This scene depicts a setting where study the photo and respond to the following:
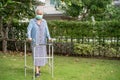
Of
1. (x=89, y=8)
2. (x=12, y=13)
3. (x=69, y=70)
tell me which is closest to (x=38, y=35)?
(x=69, y=70)

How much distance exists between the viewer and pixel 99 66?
42.0ft

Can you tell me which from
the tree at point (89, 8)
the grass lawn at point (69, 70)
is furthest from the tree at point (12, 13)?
the tree at point (89, 8)

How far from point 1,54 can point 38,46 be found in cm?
613

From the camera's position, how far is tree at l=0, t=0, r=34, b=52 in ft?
53.3

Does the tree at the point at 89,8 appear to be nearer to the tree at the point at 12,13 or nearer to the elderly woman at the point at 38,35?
the tree at the point at 12,13

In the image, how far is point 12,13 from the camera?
16.5 meters

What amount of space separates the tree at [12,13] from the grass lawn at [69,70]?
2561 mm

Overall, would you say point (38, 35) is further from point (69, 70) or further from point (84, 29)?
point (84, 29)

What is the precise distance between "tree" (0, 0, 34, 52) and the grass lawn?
2.56m

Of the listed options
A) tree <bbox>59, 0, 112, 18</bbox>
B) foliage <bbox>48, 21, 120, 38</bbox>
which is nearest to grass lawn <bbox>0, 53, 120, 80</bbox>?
foliage <bbox>48, 21, 120, 38</bbox>

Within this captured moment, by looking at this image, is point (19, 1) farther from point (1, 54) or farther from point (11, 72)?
point (11, 72)

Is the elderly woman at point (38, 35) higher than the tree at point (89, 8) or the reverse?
the reverse

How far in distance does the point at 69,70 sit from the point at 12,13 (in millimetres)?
5927

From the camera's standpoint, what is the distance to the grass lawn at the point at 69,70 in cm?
1046
